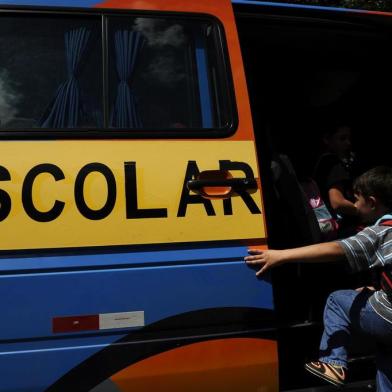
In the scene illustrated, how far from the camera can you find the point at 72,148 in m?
2.30

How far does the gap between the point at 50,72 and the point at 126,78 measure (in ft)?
1.13

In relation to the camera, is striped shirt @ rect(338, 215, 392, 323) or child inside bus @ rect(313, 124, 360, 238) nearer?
striped shirt @ rect(338, 215, 392, 323)

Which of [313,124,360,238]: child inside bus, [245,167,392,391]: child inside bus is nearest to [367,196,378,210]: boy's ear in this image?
[245,167,392,391]: child inside bus

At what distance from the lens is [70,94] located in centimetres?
240

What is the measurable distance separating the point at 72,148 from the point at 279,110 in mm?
2482

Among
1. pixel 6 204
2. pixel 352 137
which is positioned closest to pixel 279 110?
pixel 352 137

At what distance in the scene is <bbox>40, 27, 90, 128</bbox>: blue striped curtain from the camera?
2357 mm

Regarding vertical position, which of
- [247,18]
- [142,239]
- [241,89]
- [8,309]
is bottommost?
[8,309]

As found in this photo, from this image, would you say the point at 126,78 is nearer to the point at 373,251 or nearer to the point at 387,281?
the point at 373,251

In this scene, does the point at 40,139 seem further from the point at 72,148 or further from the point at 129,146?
the point at 129,146

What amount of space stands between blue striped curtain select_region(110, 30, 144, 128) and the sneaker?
143 cm

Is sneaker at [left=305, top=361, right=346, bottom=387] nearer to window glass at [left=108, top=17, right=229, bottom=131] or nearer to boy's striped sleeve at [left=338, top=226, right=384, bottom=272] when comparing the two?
boy's striped sleeve at [left=338, top=226, right=384, bottom=272]

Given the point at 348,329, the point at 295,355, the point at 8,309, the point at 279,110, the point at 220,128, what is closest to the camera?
the point at 8,309

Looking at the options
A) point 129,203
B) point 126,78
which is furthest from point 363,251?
point 126,78
